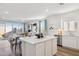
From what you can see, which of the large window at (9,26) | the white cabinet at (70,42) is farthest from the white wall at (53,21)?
the large window at (9,26)

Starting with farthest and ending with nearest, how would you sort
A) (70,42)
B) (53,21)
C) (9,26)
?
1. (70,42)
2. (53,21)
3. (9,26)

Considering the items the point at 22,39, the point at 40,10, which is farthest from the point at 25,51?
the point at 40,10

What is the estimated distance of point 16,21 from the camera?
2154 mm

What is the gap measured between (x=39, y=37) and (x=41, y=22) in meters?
0.55

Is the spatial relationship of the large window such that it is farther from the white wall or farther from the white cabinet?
the white cabinet

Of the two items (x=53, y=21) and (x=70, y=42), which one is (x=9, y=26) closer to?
(x=53, y=21)

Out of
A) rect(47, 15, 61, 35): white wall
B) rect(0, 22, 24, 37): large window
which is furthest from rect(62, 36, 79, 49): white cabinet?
rect(0, 22, 24, 37): large window

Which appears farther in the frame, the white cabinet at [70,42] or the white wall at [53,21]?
the white cabinet at [70,42]

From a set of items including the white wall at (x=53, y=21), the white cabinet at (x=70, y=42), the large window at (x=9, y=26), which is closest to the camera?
the large window at (x=9, y=26)

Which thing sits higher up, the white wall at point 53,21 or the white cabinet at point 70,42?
the white wall at point 53,21

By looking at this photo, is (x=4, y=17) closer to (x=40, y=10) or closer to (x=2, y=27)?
(x=2, y=27)

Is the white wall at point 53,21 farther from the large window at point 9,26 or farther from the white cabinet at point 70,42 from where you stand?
Answer: the large window at point 9,26

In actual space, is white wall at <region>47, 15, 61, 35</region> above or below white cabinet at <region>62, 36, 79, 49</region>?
above

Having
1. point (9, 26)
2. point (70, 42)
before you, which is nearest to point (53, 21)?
point (70, 42)
